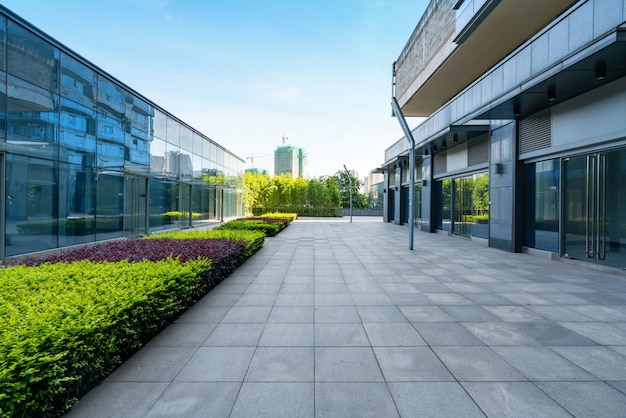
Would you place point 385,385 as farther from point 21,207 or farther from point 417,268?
point 21,207

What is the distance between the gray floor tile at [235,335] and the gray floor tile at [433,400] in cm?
194

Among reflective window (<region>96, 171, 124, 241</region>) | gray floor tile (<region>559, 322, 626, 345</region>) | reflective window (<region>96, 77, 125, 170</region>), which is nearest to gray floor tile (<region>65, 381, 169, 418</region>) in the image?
gray floor tile (<region>559, 322, 626, 345</region>)

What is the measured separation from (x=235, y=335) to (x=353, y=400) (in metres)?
2.09

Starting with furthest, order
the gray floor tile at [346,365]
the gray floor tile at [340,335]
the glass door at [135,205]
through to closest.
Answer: the glass door at [135,205], the gray floor tile at [340,335], the gray floor tile at [346,365]

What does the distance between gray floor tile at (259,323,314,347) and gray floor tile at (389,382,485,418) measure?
1.39 m

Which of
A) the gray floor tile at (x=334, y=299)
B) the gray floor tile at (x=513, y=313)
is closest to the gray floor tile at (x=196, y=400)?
the gray floor tile at (x=334, y=299)

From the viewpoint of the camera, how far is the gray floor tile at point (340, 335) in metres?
4.42

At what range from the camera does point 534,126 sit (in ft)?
38.4

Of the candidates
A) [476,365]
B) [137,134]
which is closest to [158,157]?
[137,134]

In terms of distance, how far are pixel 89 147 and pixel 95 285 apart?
32.4 ft

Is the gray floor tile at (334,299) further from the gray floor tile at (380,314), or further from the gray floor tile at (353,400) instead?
the gray floor tile at (353,400)

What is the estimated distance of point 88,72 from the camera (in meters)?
12.3

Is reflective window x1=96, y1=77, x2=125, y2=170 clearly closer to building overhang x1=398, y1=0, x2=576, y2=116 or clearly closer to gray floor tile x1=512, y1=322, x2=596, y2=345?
gray floor tile x1=512, y1=322, x2=596, y2=345

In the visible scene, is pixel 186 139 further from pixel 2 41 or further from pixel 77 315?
pixel 77 315
